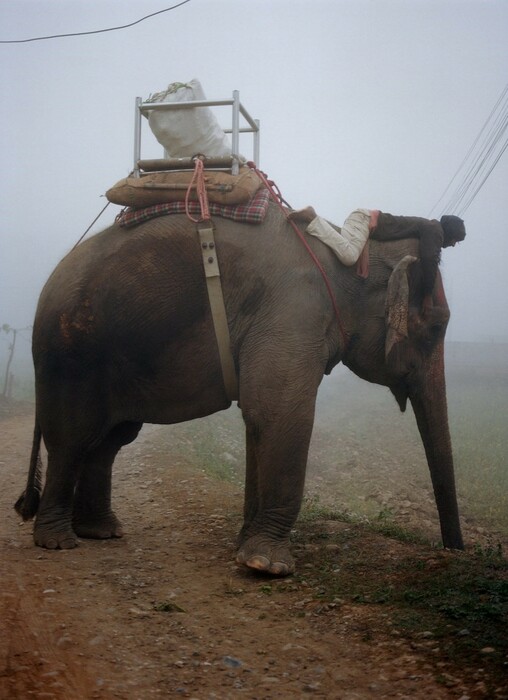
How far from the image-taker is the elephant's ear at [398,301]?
18.5 feet

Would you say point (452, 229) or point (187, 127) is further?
point (452, 229)

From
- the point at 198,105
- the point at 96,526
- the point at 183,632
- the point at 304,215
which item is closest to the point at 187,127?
the point at 198,105

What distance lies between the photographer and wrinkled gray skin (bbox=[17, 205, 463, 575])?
517 cm

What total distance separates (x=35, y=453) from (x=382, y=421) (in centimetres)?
1514

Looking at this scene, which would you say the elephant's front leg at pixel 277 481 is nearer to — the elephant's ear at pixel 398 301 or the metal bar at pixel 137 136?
the elephant's ear at pixel 398 301

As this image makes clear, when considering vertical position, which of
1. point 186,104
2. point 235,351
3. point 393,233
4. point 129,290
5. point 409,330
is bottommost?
point 235,351

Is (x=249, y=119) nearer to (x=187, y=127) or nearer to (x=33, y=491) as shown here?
(x=187, y=127)

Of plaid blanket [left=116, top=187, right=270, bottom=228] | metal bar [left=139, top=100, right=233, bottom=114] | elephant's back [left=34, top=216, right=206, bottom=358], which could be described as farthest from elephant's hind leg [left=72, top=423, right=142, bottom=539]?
metal bar [left=139, top=100, right=233, bottom=114]

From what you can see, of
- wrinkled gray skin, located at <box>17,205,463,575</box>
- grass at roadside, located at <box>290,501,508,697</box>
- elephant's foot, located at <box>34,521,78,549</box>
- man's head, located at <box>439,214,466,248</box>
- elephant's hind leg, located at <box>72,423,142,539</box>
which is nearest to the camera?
grass at roadside, located at <box>290,501,508,697</box>

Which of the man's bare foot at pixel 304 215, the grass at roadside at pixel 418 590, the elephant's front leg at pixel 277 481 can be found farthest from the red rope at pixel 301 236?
the grass at roadside at pixel 418 590

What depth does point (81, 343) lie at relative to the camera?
18.5ft

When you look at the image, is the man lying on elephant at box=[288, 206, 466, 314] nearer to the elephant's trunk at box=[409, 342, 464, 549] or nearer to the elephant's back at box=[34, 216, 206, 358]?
the elephant's trunk at box=[409, 342, 464, 549]

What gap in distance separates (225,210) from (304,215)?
1.82 ft

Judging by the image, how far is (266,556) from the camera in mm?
5059
